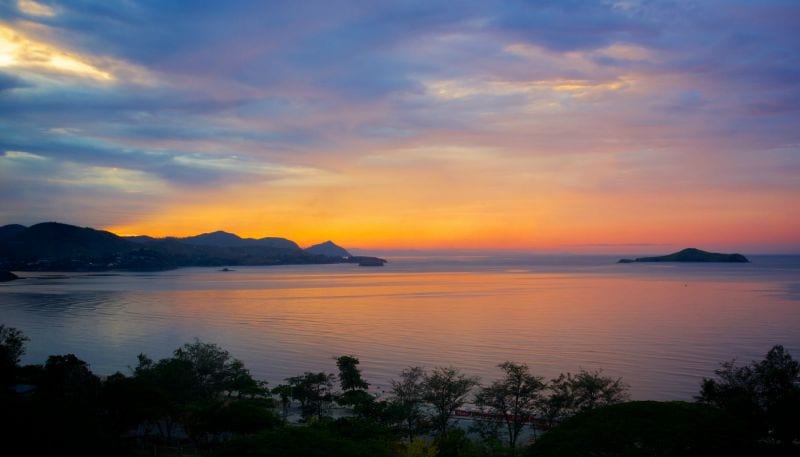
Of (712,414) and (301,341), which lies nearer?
(712,414)

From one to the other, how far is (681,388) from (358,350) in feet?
87.1

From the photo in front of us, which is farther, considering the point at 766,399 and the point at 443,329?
the point at 443,329

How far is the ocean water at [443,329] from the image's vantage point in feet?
141

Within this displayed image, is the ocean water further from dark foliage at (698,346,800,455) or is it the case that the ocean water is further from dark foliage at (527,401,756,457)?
dark foliage at (527,401,756,457)

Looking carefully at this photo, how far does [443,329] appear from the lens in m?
60.2

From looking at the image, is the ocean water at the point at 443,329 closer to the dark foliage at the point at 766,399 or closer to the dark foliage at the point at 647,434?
the dark foliage at the point at 766,399

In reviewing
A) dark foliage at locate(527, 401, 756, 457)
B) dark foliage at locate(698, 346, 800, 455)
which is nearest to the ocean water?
dark foliage at locate(698, 346, 800, 455)

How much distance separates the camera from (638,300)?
284 ft

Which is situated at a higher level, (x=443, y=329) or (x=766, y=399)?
(x=766, y=399)

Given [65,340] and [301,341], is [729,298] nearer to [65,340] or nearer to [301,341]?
[301,341]

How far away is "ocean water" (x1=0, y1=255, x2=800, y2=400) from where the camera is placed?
42.9 metres

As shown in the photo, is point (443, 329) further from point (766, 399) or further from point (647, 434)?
point (647, 434)

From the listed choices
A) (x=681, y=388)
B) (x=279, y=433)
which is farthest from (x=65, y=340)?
(x=681, y=388)

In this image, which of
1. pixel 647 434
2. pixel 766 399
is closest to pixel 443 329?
pixel 766 399
